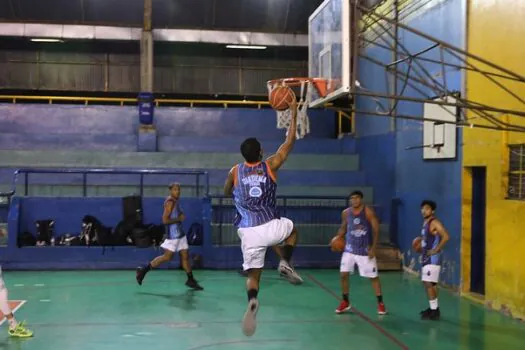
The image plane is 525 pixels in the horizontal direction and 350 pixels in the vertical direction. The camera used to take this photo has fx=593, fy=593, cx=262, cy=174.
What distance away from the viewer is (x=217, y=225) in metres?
14.2

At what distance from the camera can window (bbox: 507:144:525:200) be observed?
29.4 feet

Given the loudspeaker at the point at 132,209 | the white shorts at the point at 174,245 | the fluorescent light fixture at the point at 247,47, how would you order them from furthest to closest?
the fluorescent light fixture at the point at 247,47
the loudspeaker at the point at 132,209
the white shorts at the point at 174,245

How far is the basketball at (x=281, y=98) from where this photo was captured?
5.73m

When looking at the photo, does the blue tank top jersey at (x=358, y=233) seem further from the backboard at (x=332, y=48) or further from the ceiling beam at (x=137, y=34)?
the ceiling beam at (x=137, y=34)

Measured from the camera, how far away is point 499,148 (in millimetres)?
9422

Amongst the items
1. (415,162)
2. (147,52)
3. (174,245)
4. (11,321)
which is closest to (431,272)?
(174,245)

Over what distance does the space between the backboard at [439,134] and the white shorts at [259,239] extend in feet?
20.8

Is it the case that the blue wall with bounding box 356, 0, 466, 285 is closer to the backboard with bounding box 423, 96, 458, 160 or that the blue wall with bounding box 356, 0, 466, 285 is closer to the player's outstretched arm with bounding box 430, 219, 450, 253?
the backboard with bounding box 423, 96, 458, 160

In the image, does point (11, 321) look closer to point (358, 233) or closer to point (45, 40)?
point (358, 233)

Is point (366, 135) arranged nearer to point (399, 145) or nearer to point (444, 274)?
point (399, 145)

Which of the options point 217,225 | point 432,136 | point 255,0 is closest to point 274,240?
point 432,136

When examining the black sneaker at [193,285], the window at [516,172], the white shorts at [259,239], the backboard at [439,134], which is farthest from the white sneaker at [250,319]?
the backboard at [439,134]

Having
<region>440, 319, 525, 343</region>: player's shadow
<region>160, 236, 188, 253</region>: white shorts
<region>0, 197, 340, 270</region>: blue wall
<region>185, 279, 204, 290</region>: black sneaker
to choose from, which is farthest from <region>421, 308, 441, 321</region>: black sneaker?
<region>0, 197, 340, 270</region>: blue wall

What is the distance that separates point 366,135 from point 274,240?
12.0 meters
